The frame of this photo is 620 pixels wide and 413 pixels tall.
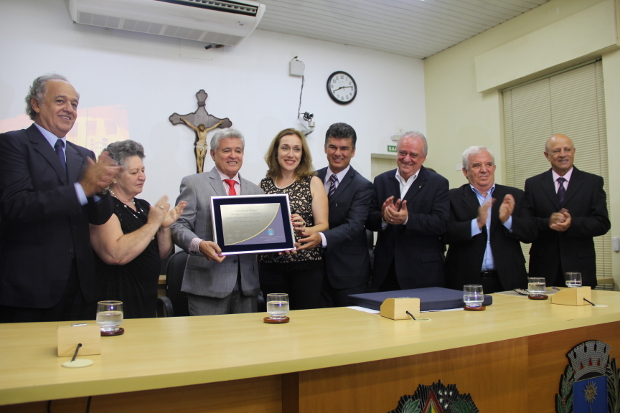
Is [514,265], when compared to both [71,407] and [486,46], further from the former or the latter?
[486,46]

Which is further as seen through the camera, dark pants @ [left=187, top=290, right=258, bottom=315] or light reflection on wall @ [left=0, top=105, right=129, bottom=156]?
light reflection on wall @ [left=0, top=105, right=129, bottom=156]

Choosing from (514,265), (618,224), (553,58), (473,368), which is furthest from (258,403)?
(553,58)

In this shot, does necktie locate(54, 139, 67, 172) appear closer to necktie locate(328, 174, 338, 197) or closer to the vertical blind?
necktie locate(328, 174, 338, 197)

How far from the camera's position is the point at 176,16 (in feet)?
15.0

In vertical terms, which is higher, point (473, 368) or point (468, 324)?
point (468, 324)

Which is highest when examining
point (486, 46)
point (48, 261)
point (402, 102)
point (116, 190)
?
point (486, 46)

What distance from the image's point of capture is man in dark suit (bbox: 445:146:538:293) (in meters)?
2.99

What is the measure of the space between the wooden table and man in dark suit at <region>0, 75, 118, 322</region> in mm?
410

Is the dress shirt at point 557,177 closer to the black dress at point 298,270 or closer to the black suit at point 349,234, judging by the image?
the black suit at point 349,234

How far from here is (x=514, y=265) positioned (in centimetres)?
302

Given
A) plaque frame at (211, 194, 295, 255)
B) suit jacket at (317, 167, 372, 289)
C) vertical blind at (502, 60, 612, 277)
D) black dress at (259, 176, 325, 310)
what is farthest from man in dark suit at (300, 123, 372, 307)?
vertical blind at (502, 60, 612, 277)

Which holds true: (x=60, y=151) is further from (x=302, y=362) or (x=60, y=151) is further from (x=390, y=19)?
(x=390, y=19)

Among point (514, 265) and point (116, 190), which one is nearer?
point (116, 190)

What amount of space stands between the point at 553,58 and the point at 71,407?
17.0 ft
